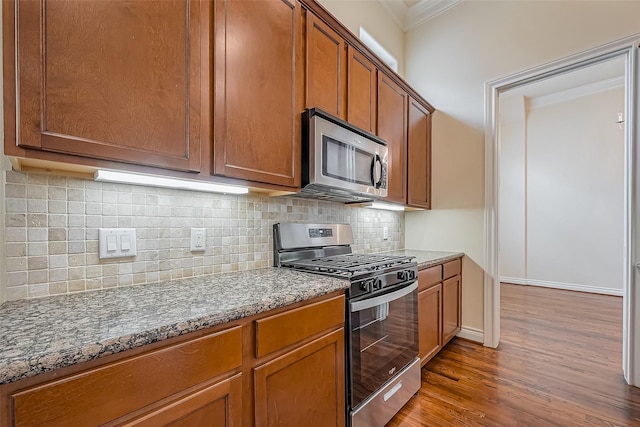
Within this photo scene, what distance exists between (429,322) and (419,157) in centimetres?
146

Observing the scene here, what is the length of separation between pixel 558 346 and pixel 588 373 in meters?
0.46

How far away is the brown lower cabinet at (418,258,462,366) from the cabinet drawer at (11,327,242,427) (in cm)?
153

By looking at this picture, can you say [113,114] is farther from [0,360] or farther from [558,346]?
[558,346]

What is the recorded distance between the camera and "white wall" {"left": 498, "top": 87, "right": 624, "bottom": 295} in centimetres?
414

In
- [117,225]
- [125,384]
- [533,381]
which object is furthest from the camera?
[533,381]

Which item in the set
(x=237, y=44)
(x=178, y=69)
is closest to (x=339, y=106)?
(x=237, y=44)

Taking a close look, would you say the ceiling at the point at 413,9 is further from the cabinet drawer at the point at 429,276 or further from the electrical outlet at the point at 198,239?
the electrical outlet at the point at 198,239

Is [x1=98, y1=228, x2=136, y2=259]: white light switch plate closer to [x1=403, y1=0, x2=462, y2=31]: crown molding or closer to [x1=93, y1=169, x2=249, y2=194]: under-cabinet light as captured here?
[x1=93, y1=169, x2=249, y2=194]: under-cabinet light

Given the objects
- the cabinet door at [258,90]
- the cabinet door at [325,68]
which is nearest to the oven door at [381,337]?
the cabinet door at [258,90]

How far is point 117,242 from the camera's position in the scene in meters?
1.11

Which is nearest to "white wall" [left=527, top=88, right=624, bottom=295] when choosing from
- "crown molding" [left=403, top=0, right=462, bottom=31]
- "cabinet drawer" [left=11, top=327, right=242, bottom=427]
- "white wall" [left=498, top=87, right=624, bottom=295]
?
"white wall" [left=498, top=87, right=624, bottom=295]

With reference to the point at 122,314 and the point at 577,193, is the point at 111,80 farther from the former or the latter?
the point at 577,193

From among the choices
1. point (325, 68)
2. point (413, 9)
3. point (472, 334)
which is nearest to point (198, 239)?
point (325, 68)

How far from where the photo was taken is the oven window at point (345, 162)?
1.53 metres
